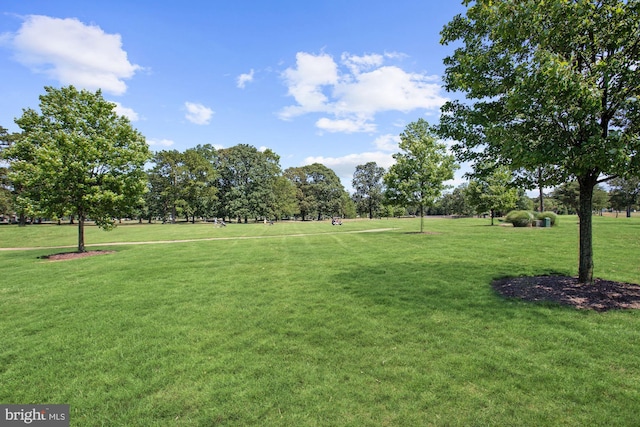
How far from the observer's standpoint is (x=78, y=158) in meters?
15.6

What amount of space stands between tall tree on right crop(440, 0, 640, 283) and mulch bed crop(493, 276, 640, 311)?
0.47 metres

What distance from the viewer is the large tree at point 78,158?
15.1m

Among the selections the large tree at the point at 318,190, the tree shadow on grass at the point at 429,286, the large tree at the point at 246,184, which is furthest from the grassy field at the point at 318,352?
the large tree at the point at 318,190

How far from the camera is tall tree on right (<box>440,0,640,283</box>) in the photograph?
556 centimetres

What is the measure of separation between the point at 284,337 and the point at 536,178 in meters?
7.41

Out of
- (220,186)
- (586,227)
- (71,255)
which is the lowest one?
(71,255)

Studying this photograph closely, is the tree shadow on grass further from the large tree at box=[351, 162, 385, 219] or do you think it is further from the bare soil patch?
the large tree at box=[351, 162, 385, 219]

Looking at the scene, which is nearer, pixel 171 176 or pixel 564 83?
pixel 564 83

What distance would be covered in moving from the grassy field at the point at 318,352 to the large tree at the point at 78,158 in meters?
7.34

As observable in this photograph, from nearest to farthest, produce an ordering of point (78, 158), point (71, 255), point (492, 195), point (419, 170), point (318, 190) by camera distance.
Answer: point (78, 158) → point (71, 255) → point (419, 170) → point (492, 195) → point (318, 190)

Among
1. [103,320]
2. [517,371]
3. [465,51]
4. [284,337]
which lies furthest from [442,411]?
[465,51]

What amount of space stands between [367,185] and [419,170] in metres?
74.7

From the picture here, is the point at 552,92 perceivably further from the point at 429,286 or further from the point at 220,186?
the point at 220,186

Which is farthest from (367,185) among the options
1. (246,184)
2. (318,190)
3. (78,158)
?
(78,158)
